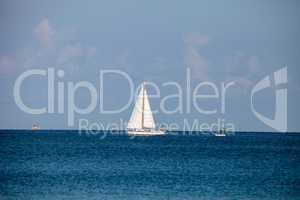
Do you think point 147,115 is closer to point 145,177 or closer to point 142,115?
point 142,115

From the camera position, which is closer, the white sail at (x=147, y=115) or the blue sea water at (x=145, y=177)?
the blue sea water at (x=145, y=177)

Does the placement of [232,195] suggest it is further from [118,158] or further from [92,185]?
[118,158]

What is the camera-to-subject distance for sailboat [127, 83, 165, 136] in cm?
11431

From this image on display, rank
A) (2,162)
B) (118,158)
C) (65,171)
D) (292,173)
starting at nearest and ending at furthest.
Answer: (65,171)
(292,173)
(2,162)
(118,158)

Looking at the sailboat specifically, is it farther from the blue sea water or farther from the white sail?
the blue sea water

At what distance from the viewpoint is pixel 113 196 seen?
4584 cm

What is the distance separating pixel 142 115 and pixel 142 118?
854mm

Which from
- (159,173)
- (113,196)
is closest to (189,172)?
(159,173)

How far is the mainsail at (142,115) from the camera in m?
Answer: 114

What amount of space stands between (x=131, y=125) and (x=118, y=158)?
37.5 meters

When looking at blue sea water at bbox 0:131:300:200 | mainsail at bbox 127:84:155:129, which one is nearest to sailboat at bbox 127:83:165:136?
mainsail at bbox 127:84:155:129

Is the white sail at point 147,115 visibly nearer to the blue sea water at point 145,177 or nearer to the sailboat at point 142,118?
the sailboat at point 142,118

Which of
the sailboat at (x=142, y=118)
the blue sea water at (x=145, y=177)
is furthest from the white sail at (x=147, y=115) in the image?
the blue sea water at (x=145, y=177)

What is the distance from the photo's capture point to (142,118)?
116625 millimetres
